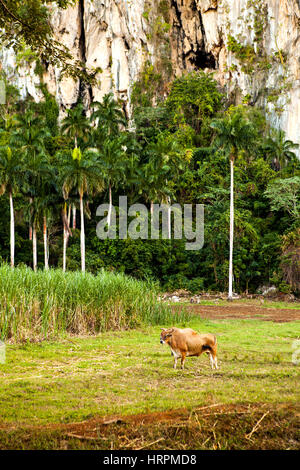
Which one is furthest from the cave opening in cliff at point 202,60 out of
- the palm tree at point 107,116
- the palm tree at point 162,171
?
the palm tree at point 162,171

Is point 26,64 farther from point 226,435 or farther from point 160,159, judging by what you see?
point 226,435

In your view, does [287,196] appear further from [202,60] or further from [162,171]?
[202,60]

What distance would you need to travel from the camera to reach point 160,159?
3569cm

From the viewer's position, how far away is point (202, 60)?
172 ft

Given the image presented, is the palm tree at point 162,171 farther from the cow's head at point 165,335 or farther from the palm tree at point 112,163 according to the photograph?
the cow's head at point 165,335

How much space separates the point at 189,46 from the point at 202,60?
2.20 metres

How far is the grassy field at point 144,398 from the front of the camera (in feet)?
10.7

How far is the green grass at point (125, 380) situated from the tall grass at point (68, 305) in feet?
2.56

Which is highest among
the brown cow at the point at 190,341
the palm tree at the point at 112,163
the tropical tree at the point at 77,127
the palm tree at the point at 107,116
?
the palm tree at the point at 107,116

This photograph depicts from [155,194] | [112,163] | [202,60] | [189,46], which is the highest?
[189,46]

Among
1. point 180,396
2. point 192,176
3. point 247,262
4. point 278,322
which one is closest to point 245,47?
point 192,176

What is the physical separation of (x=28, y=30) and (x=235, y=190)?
31.5 meters

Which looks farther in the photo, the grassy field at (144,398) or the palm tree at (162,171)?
the palm tree at (162,171)

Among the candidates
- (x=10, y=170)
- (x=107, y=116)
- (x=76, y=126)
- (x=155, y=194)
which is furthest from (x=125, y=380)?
(x=107, y=116)
